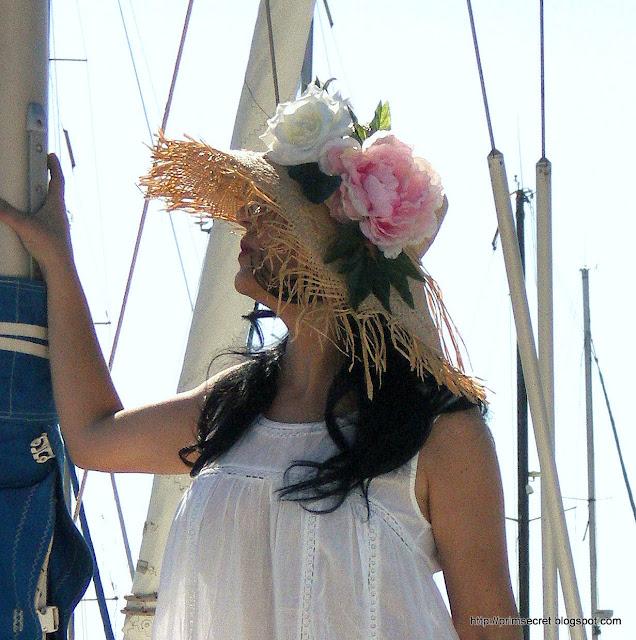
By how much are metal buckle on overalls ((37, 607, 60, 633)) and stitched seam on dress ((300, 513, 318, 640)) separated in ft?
1.51

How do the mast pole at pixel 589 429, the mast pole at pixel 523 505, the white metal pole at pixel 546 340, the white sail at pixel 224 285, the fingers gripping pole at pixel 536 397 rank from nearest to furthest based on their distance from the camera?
the fingers gripping pole at pixel 536 397 < the white metal pole at pixel 546 340 < the white sail at pixel 224 285 < the mast pole at pixel 523 505 < the mast pole at pixel 589 429

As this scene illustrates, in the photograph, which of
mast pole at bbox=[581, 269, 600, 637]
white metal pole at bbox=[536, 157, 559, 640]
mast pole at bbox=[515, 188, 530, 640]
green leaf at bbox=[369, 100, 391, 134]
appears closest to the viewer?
green leaf at bbox=[369, 100, 391, 134]

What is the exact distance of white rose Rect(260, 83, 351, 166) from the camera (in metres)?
2.57

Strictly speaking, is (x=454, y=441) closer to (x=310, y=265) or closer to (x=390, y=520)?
(x=390, y=520)

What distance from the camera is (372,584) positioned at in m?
2.47

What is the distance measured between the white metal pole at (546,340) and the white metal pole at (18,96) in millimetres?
1242

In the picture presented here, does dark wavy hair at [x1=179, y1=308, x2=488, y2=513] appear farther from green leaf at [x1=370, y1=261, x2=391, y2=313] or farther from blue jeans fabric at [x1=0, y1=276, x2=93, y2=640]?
blue jeans fabric at [x1=0, y1=276, x2=93, y2=640]

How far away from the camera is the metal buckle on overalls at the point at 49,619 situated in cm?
255

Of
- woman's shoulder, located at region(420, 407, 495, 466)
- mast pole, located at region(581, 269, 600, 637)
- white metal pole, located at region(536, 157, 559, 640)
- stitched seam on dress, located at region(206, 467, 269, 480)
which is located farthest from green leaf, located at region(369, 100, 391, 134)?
mast pole, located at region(581, 269, 600, 637)

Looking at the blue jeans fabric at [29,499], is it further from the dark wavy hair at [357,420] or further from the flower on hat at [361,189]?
the flower on hat at [361,189]

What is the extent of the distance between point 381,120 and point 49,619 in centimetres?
109

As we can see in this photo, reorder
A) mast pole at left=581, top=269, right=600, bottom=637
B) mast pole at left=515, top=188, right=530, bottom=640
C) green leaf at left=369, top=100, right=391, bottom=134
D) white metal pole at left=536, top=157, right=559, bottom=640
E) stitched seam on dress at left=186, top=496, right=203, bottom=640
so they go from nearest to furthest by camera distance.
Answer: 1. stitched seam on dress at left=186, top=496, right=203, bottom=640
2. green leaf at left=369, top=100, right=391, bottom=134
3. white metal pole at left=536, top=157, right=559, bottom=640
4. mast pole at left=515, top=188, right=530, bottom=640
5. mast pole at left=581, top=269, right=600, bottom=637

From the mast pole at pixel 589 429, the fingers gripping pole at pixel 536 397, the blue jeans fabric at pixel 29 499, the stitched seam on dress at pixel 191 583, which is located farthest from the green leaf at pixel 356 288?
the mast pole at pixel 589 429

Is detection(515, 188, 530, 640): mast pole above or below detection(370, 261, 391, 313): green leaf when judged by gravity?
below
